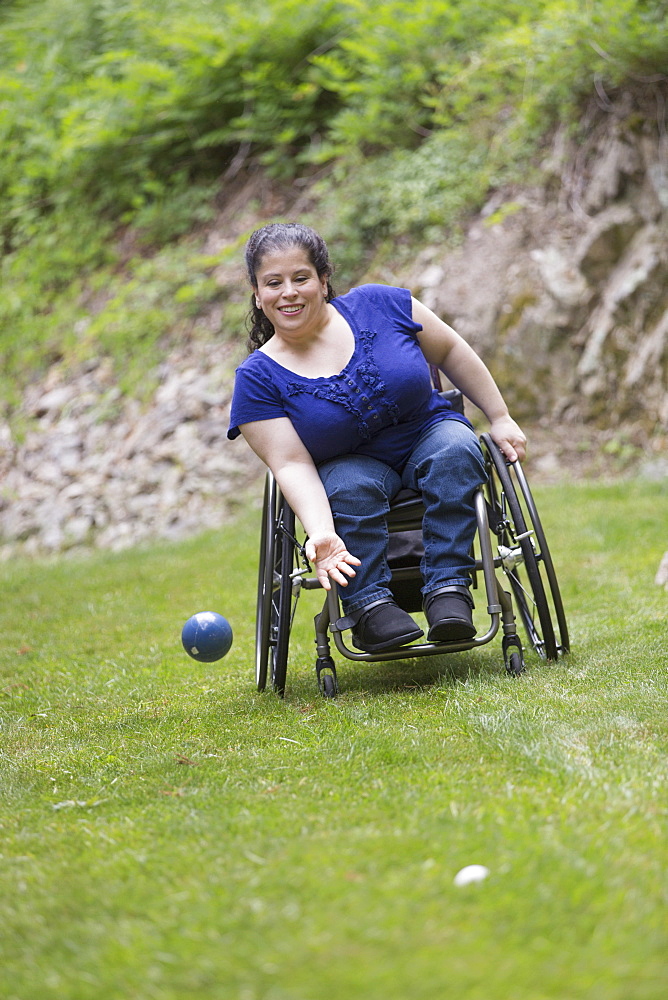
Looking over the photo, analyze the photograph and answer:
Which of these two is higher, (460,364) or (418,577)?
(460,364)

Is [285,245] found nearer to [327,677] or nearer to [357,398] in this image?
[357,398]

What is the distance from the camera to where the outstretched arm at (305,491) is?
2.97 meters

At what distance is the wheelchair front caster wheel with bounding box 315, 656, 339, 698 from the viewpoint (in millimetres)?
3191

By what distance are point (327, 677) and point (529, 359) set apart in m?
4.49

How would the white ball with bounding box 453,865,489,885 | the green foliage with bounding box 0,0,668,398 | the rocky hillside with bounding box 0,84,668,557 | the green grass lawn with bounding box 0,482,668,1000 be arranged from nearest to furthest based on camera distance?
the green grass lawn with bounding box 0,482,668,1000
the white ball with bounding box 453,865,489,885
the rocky hillside with bounding box 0,84,668,557
the green foliage with bounding box 0,0,668,398

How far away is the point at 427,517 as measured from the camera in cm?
316

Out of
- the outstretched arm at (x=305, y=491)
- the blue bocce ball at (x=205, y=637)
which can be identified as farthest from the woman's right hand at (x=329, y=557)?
the blue bocce ball at (x=205, y=637)

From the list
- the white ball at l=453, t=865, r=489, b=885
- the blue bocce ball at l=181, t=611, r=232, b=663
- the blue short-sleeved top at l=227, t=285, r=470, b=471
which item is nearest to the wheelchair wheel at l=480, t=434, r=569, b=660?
the blue short-sleeved top at l=227, t=285, r=470, b=471

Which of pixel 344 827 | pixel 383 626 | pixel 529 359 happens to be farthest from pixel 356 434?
pixel 529 359

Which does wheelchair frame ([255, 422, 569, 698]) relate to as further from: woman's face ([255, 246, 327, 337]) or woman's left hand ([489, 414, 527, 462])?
woman's face ([255, 246, 327, 337])

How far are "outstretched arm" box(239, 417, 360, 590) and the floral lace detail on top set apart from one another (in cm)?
12

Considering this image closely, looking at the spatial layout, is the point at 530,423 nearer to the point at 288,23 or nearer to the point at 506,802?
the point at 288,23

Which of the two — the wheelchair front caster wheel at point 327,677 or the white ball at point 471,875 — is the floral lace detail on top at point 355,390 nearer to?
the wheelchair front caster wheel at point 327,677

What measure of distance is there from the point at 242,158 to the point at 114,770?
8.12m
